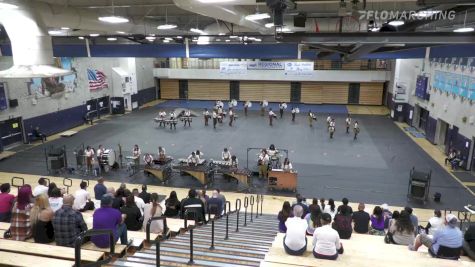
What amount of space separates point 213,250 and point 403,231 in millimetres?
4267

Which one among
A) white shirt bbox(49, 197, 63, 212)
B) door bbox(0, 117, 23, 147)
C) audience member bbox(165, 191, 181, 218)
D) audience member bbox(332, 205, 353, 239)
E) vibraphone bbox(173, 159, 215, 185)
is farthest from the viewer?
door bbox(0, 117, 23, 147)

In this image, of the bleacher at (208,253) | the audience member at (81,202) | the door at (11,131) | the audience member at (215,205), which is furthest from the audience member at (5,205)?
the door at (11,131)

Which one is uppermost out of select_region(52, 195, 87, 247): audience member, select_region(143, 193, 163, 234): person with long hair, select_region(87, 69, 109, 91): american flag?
select_region(87, 69, 109, 91): american flag

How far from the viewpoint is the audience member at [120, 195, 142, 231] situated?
25.7 ft

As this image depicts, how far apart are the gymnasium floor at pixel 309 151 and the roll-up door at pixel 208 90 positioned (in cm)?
852

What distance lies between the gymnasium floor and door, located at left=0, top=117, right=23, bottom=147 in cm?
177

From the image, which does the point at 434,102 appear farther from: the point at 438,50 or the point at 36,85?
the point at 36,85

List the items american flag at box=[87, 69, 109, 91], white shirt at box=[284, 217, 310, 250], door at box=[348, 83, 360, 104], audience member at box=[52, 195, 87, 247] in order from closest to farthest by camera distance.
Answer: audience member at box=[52, 195, 87, 247] < white shirt at box=[284, 217, 310, 250] < american flag at box=[87, 69, 109, 91] < door at box=[348, 83, 360, 104]

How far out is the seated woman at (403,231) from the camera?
25.3ft

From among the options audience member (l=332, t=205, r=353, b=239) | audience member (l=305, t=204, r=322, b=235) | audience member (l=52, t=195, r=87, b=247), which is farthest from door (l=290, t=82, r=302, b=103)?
audience member (l=52, t=195, r=87, b=247)

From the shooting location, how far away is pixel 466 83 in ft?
61.0

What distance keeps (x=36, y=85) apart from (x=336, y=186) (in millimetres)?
20268

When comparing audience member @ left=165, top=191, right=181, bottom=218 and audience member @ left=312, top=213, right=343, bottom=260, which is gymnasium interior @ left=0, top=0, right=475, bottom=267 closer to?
audience member @ left=165, top=191, right=181, bottom=218

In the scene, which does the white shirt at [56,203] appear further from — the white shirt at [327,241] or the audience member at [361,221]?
the audience member at [361,221]
